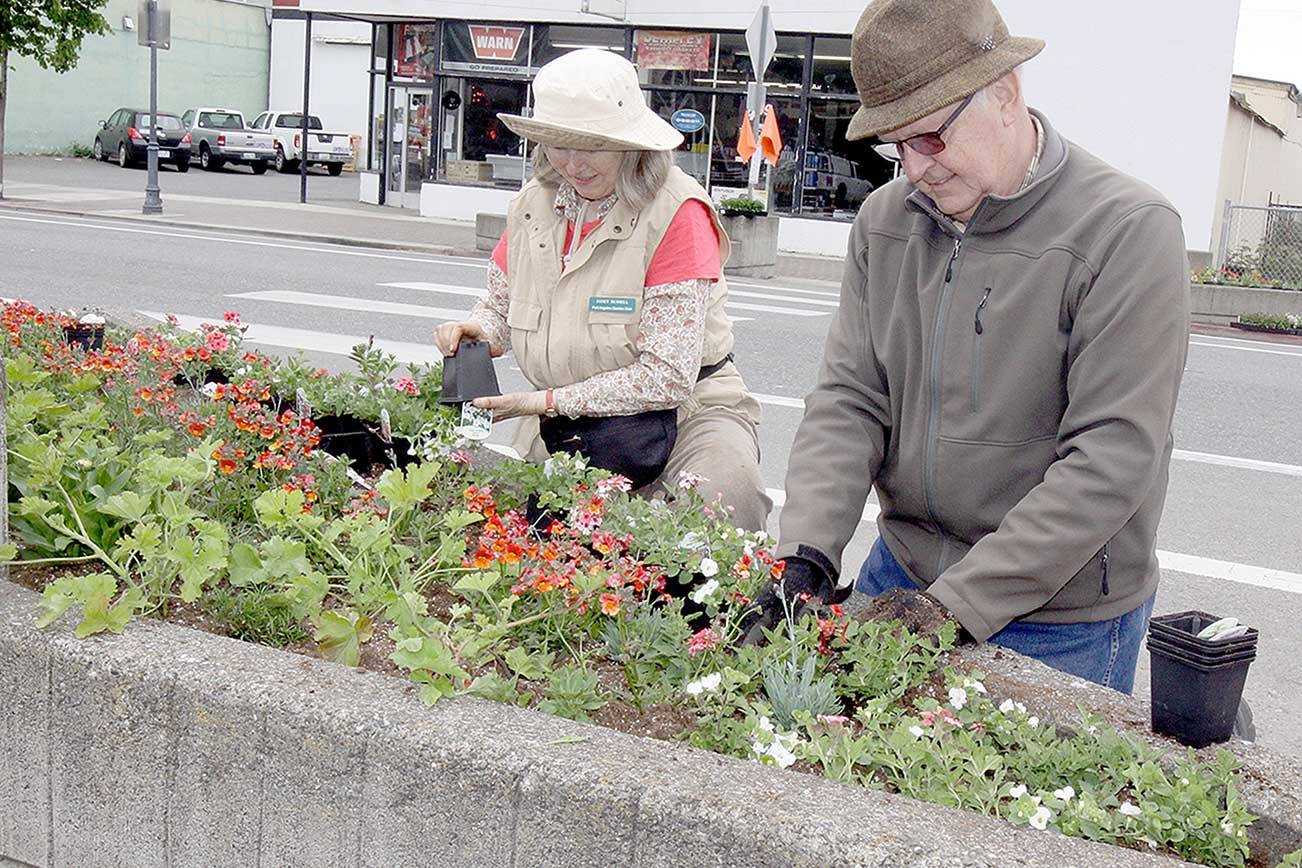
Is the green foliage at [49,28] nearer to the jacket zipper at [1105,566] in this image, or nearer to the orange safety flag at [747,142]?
the orange safety flag at [747,142]

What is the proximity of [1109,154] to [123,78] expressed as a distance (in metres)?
30.9

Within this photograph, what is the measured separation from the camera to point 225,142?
3669 centimetres

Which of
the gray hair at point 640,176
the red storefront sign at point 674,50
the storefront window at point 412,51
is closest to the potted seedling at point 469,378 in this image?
the gray hair at point 640,176

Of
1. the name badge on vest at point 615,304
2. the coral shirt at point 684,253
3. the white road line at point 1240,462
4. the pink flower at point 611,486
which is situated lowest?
the white road line at point 1240,462

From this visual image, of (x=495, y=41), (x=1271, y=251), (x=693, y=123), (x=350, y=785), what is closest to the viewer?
(x=350, y=785)

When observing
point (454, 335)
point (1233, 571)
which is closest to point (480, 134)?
point (1233, 571)

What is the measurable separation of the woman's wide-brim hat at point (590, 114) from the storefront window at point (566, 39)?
20331mm

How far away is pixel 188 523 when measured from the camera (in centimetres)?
290

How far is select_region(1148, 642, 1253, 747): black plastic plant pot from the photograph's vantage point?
2426 mm

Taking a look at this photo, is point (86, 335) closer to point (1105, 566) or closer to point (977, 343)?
point (977, 343)

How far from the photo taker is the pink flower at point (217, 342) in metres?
4.36

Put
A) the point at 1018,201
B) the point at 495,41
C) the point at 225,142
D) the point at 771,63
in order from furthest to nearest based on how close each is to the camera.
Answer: the point at 225,142
the point at 495,41
the point at 771,63
the point at 1018,201

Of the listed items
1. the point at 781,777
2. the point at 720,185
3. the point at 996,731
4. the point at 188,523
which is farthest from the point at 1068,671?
the point at 720,185

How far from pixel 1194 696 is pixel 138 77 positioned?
44.4m
